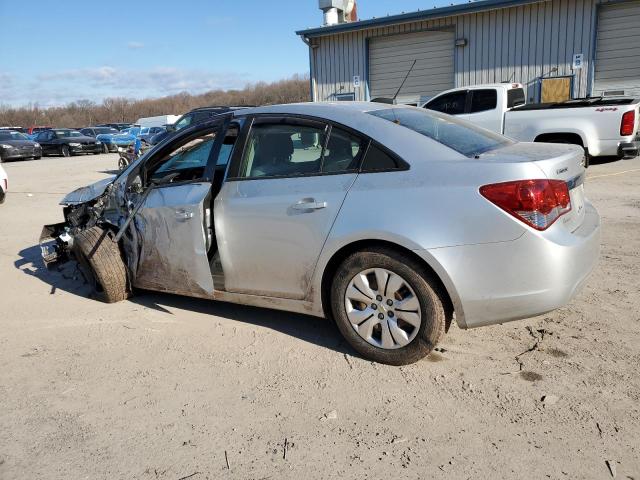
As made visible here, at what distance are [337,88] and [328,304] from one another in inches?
695

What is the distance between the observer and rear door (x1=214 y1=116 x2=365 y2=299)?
351 cm

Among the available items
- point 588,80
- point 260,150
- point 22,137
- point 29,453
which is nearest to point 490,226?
point 260,150

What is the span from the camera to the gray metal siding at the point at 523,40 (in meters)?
15.4

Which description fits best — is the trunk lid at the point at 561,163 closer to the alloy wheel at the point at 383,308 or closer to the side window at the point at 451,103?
the alloy wheel at the point at 383,308

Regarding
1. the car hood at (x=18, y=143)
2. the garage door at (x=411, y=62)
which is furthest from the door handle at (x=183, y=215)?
the car hood at (x=18, y=143)

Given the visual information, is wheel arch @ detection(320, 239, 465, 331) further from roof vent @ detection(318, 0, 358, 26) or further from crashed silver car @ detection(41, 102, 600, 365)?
roof vent @ detection(318, 0, 358, 26)

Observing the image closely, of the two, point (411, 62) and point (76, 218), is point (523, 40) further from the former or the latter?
point (76, 218)

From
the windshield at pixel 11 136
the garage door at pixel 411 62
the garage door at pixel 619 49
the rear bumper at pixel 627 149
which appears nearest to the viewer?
the rear bumper at pixel 627 149

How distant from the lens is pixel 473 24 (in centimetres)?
1694

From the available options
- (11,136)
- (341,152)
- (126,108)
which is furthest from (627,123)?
(126,108)

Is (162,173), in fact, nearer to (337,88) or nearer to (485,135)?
(485,135)

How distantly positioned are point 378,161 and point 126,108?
95.4 m

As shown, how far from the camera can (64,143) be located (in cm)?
2853

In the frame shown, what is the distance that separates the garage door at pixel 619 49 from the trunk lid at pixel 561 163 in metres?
13.9
